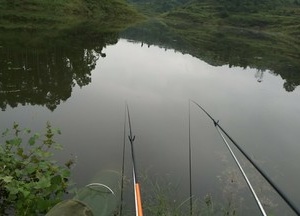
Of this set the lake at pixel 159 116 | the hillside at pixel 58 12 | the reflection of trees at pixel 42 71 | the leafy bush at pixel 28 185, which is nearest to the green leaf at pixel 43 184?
the leafy bush at pixel 28 185

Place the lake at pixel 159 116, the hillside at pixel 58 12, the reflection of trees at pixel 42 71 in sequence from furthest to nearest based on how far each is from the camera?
the hillside at pixel 58 12, the reflection of trees at pixel 42 71, the lake at pixel 159 116

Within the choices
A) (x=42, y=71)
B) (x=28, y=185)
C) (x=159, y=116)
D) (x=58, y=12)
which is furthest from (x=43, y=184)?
(x=58, y=12)

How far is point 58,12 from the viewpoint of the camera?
6291 centimetres

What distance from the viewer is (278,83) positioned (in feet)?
85.4

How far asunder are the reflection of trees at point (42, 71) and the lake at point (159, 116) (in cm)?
5

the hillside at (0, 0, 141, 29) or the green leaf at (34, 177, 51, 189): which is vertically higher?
the green leaf at (34, 177, 51, 189)

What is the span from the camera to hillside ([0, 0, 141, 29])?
45206 mm

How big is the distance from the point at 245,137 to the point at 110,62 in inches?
577

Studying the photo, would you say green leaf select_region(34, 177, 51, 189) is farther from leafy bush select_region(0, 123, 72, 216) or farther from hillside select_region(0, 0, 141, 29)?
hillside select_region(0, 0, 141, 29)

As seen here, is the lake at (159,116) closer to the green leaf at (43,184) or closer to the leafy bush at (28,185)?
the leafy bush at (28,185)

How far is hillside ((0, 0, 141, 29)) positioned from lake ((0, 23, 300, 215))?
20.9 meters

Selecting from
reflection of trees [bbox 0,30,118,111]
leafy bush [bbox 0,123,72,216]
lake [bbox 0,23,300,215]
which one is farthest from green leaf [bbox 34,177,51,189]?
reflection of trees [bbox 0,30,118,111]

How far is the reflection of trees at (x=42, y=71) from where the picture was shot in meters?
13.8

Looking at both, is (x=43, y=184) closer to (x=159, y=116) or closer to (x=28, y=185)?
(x=28, y=185)
